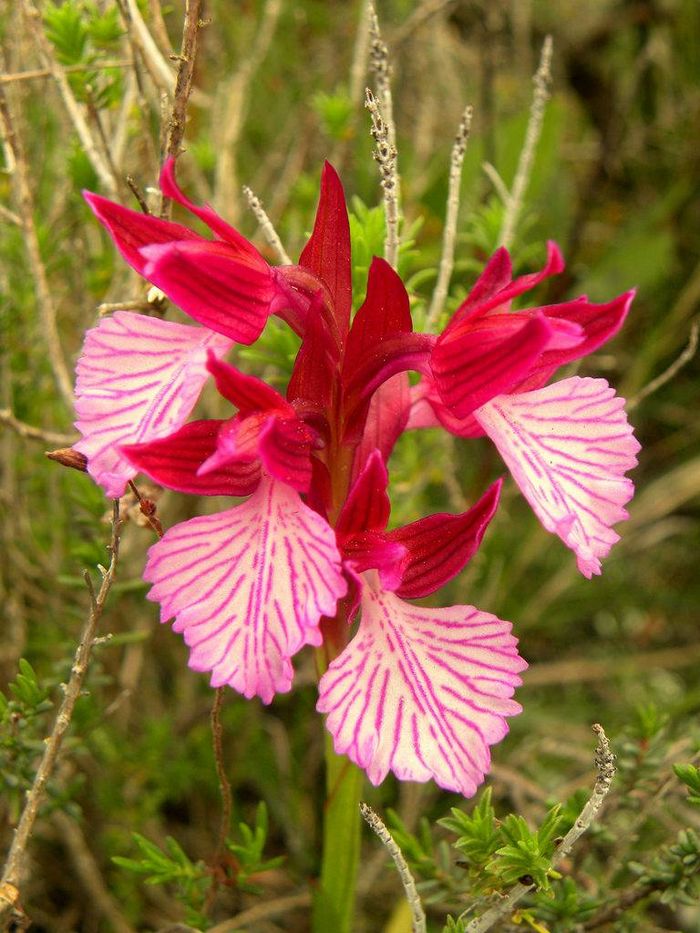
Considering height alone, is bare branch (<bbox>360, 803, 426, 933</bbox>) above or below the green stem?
above

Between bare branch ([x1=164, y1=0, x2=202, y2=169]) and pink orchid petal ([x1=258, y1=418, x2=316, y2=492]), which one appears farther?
bare branch ([x1=164, y1=0, x2=202, y2=169])

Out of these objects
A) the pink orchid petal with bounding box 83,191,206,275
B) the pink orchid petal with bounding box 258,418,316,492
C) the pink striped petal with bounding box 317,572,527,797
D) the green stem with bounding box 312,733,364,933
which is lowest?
the green stem with bounding box 312,733,364,933

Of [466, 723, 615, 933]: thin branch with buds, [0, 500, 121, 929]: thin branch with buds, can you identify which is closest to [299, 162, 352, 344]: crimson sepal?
[0, 500, 121, 929]: thin branch with buds

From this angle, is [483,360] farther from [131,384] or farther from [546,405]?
[131,384]

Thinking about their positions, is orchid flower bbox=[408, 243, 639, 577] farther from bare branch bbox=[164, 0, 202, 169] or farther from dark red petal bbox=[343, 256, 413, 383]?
Result: bare branch bbox=[164, 0, 202, 169]

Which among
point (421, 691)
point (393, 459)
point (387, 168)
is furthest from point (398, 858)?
point (393, 459)

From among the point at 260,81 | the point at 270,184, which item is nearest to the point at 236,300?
the point at 270,184
